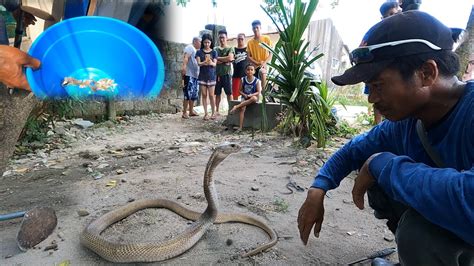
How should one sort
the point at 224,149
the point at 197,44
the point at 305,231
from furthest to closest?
1. the point at 197,44
2. the point at 224,149
3. the point at 305,231

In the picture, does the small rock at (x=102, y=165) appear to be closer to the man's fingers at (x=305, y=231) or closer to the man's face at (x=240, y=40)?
the man's fingers at (x=305, y=231)

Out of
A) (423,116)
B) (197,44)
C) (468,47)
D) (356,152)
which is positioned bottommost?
(356,152)

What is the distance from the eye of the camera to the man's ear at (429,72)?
1211mm

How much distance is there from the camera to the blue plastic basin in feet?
5.33

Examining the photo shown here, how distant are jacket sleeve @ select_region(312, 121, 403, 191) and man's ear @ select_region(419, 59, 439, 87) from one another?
394 mm

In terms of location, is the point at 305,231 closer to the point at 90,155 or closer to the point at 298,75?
the point at 298,75

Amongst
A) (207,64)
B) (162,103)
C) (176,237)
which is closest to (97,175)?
(176,237)

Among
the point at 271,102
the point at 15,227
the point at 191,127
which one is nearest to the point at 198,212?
the point at 15,227

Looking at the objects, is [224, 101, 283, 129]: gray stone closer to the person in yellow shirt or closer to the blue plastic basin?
the person in yellow shirt

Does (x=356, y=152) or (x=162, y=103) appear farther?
(x=162, y=103)

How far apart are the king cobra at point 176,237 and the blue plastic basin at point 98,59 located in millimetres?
705

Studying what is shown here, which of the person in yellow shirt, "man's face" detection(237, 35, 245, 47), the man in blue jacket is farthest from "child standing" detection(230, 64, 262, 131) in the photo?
the man in blue jacket

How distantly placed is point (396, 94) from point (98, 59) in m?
1.47

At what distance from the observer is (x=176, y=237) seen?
2.06 meters
